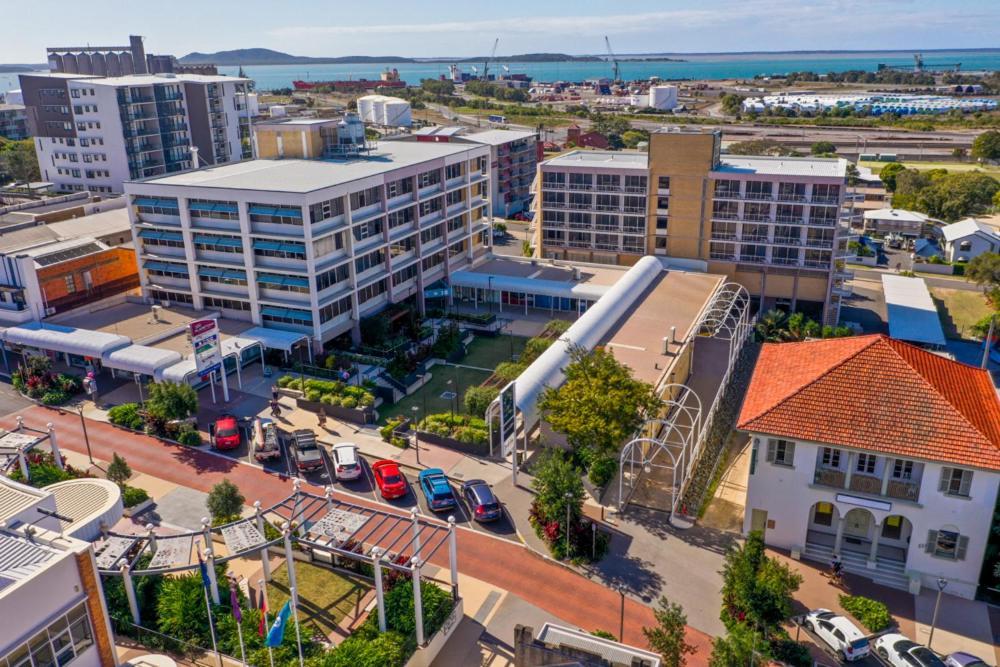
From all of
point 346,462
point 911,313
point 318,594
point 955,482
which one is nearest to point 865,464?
point 955,482

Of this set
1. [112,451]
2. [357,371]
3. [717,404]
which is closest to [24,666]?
[112,451]

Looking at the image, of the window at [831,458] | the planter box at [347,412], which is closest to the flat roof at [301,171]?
the planter box at [347,412]

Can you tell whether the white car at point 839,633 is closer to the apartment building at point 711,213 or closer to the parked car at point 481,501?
the parked car at point 481,501

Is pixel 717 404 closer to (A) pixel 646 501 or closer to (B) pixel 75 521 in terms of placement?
(A) pixel 646 501

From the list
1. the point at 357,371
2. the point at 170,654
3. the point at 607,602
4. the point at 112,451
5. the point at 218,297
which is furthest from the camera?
the point at 218,297

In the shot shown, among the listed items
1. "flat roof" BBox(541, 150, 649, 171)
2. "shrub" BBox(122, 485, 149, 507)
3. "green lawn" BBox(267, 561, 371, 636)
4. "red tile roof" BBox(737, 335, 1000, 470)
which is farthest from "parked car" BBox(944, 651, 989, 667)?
"flat roof" BBox(541, 150, 649, 171)
